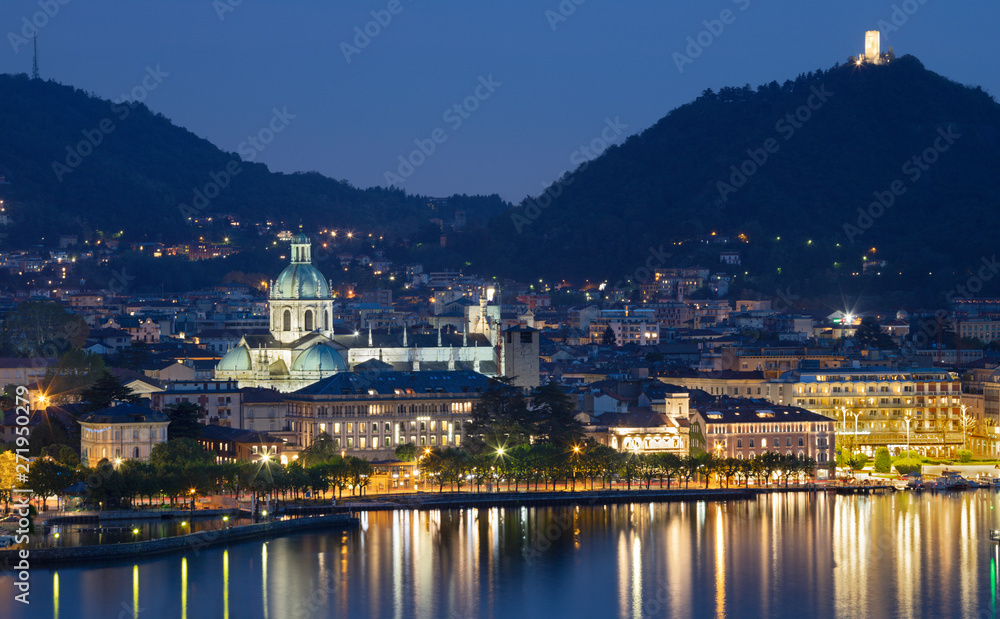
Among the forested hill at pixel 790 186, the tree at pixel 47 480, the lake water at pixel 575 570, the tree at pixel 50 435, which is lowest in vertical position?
the lake water at pixel 575 570

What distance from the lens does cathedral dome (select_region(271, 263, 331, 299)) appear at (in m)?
77.8

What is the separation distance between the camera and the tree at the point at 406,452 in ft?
211

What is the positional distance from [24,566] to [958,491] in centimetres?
3081

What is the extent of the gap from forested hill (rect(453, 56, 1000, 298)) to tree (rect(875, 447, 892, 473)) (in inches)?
2734

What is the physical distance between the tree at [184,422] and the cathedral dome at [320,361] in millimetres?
8484

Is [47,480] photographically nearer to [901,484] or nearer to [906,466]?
[901,484]

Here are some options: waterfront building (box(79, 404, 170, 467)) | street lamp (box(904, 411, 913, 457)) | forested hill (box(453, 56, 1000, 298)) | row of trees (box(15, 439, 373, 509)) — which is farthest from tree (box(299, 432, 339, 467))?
forested hill (box(453, 56, 1000, 298))

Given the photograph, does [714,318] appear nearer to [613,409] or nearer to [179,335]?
[179,335]

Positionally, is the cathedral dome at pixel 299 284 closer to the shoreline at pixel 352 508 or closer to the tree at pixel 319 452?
the tree at pixel 319 452

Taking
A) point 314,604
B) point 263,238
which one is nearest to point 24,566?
point 314,604

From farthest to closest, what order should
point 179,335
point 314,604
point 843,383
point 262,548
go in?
point 179,335
point 843,383
point 262,548
point 314,604

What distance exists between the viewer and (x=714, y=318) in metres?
131

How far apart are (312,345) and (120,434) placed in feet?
50.9

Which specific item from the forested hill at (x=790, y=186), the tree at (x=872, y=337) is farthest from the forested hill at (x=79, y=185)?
the tree at (x=872, y=337)
